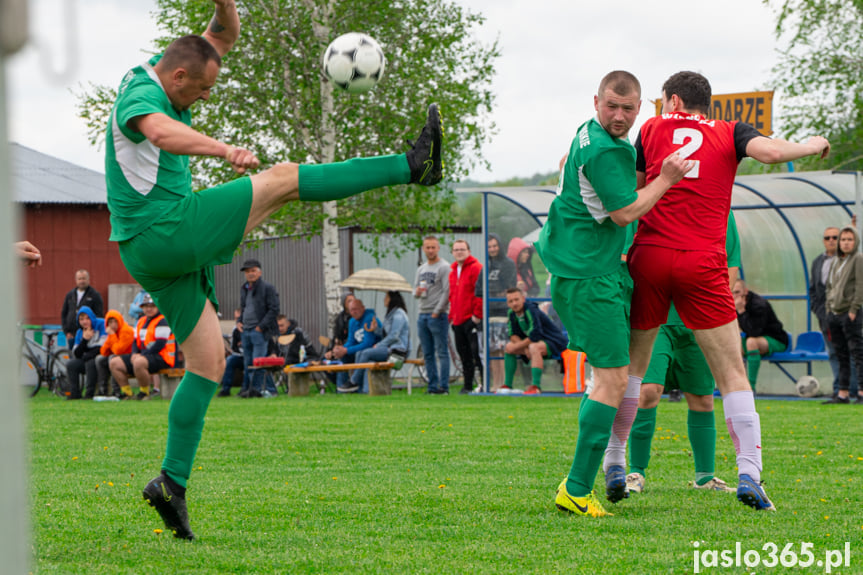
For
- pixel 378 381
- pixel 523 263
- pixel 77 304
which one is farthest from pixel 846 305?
pixel 77 304

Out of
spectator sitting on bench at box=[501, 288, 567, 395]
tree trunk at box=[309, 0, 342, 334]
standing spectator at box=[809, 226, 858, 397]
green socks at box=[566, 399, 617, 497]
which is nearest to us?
green socks at box=[566, 399, 617, 497]

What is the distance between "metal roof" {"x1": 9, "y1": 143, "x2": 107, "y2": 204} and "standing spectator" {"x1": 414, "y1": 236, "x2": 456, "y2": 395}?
1248cm

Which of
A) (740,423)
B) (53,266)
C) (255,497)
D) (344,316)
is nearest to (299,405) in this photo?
(344,316)

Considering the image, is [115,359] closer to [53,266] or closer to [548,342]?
[548,342]

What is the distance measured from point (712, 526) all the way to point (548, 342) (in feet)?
37.8

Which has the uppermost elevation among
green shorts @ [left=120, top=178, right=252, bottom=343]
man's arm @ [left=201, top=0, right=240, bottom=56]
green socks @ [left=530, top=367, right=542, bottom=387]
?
man's arm @ [left=201, top=0, right=240, bottom=56]

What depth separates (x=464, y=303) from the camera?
17.1m

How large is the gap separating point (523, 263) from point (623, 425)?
12.0 metres

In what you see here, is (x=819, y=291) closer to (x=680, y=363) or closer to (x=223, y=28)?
(x=680, y=363)

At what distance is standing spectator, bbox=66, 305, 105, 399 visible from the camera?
17.5 meters

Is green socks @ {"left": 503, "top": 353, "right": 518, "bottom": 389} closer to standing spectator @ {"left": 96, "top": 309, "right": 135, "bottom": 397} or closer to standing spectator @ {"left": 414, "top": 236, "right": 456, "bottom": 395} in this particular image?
standing spectator @ {"left": 414, "top": 236, "right": 456, "bottom": 395}

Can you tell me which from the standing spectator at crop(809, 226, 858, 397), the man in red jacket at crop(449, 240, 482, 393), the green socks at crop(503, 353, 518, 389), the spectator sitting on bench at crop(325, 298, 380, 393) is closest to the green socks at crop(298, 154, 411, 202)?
the standing spectator at crop(809, 226, 858, 397)

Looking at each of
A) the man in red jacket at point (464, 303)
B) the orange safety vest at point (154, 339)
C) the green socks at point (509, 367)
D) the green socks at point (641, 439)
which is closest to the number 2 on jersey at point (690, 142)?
the green socks at point (641, 439)

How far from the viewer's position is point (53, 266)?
28172mm
